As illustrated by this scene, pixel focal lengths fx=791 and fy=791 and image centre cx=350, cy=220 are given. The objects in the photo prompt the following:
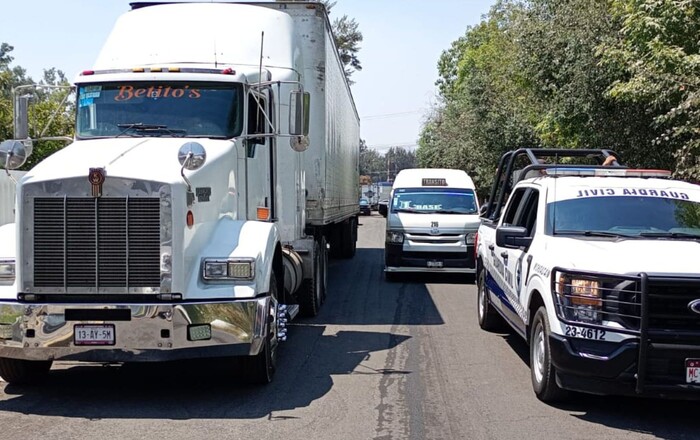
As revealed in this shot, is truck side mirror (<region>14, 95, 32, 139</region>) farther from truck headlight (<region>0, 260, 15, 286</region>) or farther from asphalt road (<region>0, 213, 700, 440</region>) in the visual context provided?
asphalt road (<region>0, 213, 700, 440</region>)

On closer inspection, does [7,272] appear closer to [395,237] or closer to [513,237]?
[513,237]

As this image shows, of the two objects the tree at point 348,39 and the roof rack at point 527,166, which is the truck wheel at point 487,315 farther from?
the tree at point 348,39

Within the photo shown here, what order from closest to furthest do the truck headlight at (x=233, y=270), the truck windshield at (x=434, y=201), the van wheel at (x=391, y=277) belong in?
the truck headlight at (x=233, y=270) → the van wheel at (x=391, y=277) → the truck windshield at (x=434, y=201)

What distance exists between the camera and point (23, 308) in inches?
260

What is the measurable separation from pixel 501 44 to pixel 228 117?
1296 inches

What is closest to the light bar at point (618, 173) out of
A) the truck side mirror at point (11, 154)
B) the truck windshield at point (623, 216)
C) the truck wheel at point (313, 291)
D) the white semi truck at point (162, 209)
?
the truck windshield at point (623, 216)

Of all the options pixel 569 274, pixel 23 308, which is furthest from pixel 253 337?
pixel 569 274

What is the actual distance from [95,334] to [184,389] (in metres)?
1.25

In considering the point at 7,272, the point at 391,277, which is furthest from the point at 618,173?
the point at 391,277

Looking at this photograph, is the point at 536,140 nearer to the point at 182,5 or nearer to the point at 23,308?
the point at 182,5

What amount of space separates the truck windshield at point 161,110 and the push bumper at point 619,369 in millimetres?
4329

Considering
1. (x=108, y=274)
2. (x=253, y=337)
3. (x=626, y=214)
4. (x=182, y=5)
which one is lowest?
(x=253, y=337)

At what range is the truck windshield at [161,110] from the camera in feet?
27.6

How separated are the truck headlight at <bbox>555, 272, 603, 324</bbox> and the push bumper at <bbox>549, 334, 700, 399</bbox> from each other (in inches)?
7.9
